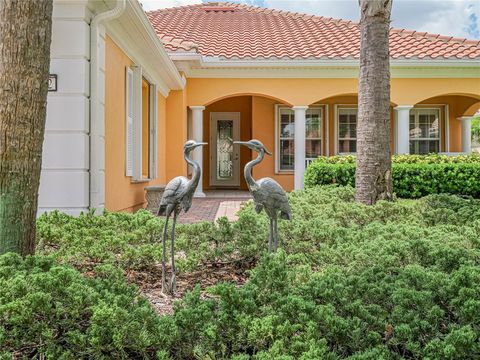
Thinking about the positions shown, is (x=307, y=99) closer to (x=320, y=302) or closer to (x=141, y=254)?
(x=141, y=254)

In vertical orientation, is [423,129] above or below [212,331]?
above

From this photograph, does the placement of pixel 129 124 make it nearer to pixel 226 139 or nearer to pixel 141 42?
pixel 141 42

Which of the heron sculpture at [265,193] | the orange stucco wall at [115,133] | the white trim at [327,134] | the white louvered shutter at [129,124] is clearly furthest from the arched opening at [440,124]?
the heron sculpture at [265,193]

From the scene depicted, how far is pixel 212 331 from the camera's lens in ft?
7.37

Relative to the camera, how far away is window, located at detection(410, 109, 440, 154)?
51.6ft

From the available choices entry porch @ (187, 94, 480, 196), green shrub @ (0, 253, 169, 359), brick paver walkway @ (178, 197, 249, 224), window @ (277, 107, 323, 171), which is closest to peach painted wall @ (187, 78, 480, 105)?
entry porch @ (187, 94, 480, 196)

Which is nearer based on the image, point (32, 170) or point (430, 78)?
point (32, 170)

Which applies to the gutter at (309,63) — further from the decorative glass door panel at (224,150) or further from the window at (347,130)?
the decorative glass door panel at (224,150)

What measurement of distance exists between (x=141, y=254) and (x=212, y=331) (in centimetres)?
197

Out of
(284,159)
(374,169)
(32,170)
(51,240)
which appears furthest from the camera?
(284,159)

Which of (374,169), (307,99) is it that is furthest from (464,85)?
(374,169)

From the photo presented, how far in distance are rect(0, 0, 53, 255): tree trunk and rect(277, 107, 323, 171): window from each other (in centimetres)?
1241

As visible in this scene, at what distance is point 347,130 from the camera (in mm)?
15547

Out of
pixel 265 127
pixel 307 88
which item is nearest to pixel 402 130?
pixel 307 88
